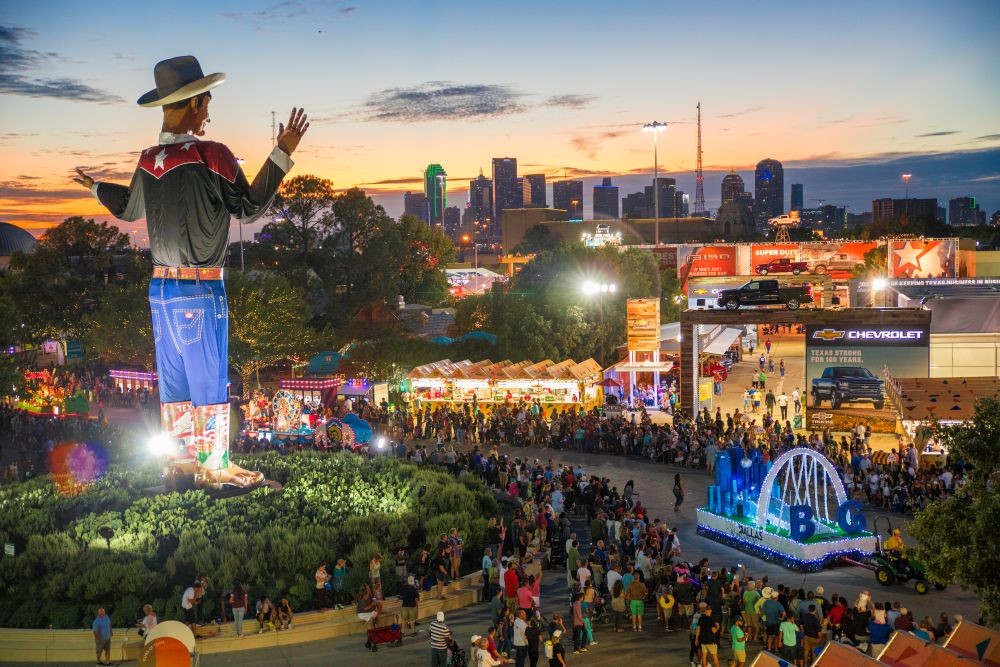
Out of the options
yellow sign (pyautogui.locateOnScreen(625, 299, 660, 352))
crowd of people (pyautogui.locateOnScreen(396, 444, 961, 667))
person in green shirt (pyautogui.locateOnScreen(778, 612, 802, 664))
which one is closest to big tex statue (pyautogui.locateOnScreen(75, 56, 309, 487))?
crowd of people (pyautogui.locateOnScreen(396, 444, 961, 667))

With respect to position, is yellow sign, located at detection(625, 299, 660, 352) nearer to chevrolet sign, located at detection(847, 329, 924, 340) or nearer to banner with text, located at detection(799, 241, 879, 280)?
chevrolet sign, located at detection(847, 329, 924, 340)

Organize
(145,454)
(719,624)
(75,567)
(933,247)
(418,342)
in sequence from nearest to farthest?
(719,624) < (75,567) < (145,454) < (418,342) < (933,247)

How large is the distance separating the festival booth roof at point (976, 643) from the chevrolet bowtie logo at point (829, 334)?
19.3 meters

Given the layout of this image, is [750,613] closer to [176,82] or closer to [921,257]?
[176,82]

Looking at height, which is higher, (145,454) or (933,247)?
(933,247)

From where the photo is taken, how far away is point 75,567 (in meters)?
15.3

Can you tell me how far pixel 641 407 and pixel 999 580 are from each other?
A: 79.0ft

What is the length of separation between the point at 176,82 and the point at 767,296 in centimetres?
2247

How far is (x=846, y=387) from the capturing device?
29.3 meters

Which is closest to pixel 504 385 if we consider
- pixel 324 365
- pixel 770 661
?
pixel 324 365

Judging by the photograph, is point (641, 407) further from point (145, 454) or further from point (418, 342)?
point (145, 454)

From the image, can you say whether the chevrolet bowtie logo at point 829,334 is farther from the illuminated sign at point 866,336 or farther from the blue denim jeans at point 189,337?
the blue denim jeans at point 189,337

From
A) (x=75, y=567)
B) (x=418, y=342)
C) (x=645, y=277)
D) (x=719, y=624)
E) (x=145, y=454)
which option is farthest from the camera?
(x=645, y=277)

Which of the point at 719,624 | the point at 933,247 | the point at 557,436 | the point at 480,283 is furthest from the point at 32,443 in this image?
the point at 480,283
